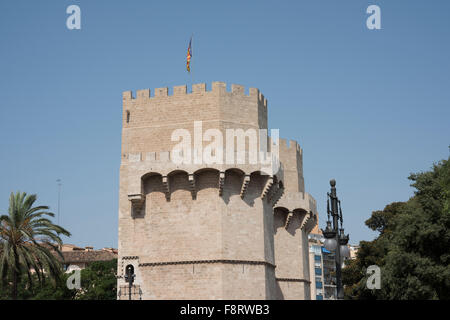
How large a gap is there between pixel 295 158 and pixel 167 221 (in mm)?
12025

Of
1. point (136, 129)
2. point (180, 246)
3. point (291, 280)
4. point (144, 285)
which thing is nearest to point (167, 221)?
point (180, 246)

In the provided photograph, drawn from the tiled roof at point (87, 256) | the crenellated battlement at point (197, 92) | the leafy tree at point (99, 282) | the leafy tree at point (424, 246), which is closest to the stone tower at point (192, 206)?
the crenellated battlement at point (197, 92)

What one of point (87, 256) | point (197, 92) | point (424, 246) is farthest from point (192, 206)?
point (87, 256)

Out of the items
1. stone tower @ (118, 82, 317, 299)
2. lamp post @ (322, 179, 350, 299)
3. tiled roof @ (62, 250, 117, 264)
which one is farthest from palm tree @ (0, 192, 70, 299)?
tiled roof @ (62, 250, 117, 264)

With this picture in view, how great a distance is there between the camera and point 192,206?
26.5 metres

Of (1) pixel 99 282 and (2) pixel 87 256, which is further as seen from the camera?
(2) pixel 87 256

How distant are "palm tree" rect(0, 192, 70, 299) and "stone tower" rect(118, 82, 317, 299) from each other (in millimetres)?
4012

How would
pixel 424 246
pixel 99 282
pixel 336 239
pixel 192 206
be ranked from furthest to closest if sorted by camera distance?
1. pixel 99 282
2. pixel 424 246
3. pixel 192 206
4. pixel 336 239

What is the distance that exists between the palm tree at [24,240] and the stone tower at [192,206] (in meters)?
4.01

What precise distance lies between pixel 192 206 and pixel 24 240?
8593mm

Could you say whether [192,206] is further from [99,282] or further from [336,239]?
[99,282]

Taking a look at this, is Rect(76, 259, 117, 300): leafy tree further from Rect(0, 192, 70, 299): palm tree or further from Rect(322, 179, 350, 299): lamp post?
Rect(322, 179, 350, 299): lamp post
